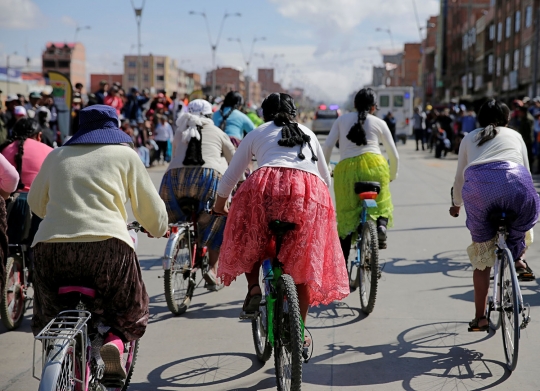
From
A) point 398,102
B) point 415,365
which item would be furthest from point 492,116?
point 398,102

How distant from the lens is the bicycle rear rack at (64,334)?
320 centimetres

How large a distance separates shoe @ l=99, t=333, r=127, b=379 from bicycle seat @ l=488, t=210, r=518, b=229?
268 centimetres

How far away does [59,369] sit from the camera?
123 inches

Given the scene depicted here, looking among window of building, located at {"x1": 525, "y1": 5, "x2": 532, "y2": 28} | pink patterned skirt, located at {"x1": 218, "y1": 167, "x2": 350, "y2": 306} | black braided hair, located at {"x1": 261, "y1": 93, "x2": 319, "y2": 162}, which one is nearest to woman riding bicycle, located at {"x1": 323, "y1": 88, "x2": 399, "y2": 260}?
black braided hair, located at {"x1": 261, "y1": 93, "x2": 319, "y2": 162}

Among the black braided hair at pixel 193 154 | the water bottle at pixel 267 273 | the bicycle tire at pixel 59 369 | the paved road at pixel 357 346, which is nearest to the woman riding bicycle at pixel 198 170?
the black braided hair at pixel 193 154

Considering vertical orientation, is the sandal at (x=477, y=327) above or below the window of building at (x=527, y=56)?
below

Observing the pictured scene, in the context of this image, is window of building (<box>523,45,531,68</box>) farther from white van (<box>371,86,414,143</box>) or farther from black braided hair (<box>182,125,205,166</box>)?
black braided hair (<box>182,125,205,166</box>)

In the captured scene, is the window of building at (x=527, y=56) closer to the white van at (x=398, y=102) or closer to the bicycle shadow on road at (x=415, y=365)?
the white van at (x=398, y=102)

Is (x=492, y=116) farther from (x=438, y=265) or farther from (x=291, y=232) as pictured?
(x=438, y=265)

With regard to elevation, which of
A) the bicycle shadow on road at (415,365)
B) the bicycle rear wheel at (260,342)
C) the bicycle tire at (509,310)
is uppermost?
the bicycle tire at (509,310)

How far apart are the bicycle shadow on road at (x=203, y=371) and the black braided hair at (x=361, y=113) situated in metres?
2.51

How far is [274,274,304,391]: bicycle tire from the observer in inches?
154

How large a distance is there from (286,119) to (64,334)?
6.90 ft

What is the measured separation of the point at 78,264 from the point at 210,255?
3418mm
